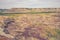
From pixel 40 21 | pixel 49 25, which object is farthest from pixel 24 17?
pixel 49 25

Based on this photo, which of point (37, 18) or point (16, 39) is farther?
point (37, 18)

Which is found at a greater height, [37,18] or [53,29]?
[37,18]

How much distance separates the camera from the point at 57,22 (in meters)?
1.39

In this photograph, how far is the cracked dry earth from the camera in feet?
4.36

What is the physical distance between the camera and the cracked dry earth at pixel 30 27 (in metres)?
1.33

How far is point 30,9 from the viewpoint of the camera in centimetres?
146

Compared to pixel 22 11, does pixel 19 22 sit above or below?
below

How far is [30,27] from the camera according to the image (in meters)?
1.38

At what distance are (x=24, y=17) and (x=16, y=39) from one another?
27cm

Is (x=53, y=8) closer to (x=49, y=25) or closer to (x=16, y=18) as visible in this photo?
(x=49, y=25)

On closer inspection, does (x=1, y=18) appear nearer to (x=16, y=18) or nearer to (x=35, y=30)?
(x=16, y=18)

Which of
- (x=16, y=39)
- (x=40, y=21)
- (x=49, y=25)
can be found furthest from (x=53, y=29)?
(x=16, y=39)

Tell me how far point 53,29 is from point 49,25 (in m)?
0.06

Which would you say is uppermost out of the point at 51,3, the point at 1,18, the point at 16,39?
the point at 51,3
